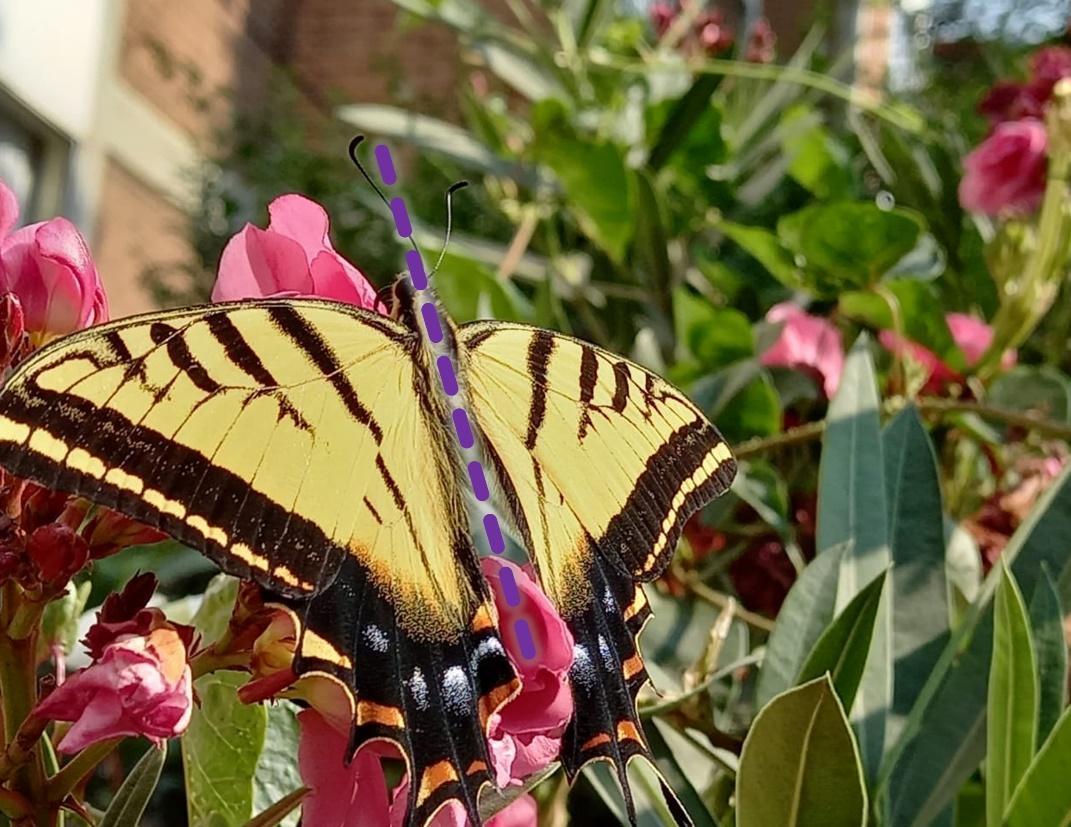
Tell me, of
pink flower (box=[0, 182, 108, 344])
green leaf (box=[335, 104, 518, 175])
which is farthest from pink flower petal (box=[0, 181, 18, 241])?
green leaf (box=[335, 104, 518, 175])

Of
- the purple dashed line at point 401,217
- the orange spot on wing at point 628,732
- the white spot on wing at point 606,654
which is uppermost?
the purple dashed line at point 401,217

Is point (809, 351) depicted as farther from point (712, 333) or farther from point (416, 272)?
point (416, 272)

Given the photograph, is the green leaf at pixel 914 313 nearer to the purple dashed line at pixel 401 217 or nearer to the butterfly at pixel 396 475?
the butterfly at pixel 396 475

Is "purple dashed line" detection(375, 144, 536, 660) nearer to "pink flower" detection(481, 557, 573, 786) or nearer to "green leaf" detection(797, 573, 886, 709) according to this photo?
"pink flower" detection(481, 557, 573, 786)

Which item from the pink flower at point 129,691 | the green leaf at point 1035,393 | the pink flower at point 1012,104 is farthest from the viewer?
the pink flower at point 1012,104

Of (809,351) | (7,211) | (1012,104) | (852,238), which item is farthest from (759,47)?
(7,211)

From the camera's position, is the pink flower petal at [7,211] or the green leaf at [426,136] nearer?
the pink flower petal at [7,211]

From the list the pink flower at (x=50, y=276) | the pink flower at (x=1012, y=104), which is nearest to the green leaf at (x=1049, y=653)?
the pink flower at (x=50, y=276)
